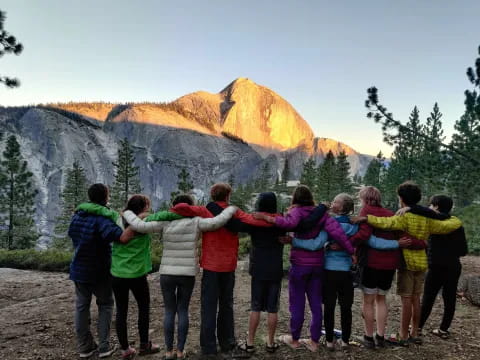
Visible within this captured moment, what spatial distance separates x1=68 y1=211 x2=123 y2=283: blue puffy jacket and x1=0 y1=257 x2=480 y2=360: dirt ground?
4.15 ft

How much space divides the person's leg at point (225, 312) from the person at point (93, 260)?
1.45m

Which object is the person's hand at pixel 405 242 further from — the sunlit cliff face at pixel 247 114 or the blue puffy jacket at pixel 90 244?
the sunlit cliff face at pixel 247 114

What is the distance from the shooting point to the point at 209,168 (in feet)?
354

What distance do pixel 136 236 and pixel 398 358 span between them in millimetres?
3703

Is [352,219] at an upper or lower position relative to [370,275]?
upper

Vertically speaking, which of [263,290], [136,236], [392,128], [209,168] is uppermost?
[209,168]

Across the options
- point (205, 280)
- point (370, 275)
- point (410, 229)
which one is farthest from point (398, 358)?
point (205, 280)

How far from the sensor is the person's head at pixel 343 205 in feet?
14.3

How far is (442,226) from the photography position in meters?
4.52

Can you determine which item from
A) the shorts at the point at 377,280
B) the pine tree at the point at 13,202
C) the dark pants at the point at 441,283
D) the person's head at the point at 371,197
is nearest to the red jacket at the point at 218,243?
the person's head at the point at 371,197

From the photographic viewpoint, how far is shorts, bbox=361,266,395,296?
4.31 meters

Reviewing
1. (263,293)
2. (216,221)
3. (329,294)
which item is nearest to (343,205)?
A: (329,294)

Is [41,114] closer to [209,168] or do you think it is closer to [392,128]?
[209,168]

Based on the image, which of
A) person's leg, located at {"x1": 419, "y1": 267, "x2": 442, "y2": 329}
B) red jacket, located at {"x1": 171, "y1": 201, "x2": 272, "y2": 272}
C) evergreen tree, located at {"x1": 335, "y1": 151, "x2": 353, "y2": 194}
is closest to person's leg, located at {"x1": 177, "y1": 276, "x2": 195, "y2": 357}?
red jacket, located at {"x1": 171, "y1": 201, "x2": 272, "y2": 272}
